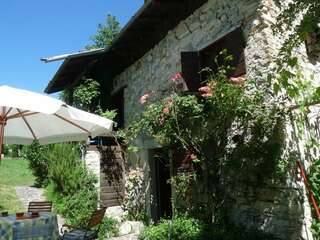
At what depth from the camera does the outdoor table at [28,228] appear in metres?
4.25

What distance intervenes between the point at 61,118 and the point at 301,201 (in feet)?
12.5

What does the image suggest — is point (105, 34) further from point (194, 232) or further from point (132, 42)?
point (194, 232)

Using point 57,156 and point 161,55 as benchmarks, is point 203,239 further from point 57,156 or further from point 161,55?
point 57,156

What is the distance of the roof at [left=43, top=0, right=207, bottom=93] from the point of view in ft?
24.2

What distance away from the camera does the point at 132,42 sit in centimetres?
919

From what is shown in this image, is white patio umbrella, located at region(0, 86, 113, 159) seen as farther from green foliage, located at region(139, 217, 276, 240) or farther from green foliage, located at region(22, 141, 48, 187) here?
green foliage, located at region(22, 141, 48, 187)

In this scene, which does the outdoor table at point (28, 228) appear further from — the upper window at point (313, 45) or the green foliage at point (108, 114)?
the upper window at point (313, 45)

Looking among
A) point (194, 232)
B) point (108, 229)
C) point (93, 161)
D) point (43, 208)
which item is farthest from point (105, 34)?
point (194, 232)

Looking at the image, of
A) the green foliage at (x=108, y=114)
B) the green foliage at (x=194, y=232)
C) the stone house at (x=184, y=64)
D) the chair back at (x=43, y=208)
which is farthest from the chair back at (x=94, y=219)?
the green foliage at (x=108, y=114)

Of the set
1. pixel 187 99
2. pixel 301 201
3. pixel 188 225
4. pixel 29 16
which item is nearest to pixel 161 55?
pixel 187 99

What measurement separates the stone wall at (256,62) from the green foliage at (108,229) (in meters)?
3.15

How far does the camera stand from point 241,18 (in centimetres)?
555

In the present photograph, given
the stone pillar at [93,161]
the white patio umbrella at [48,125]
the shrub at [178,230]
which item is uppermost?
the white patio umbrella at [48,125]

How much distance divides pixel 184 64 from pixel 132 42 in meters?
3.29
